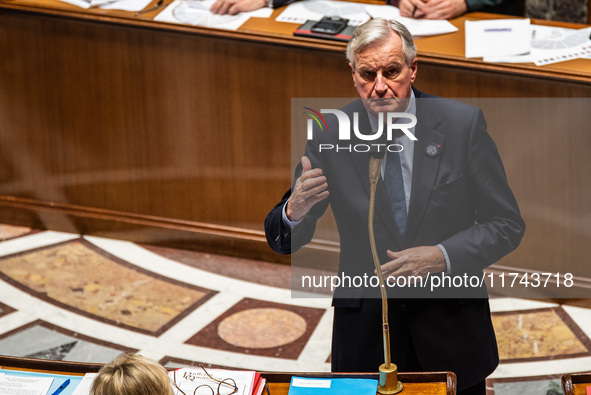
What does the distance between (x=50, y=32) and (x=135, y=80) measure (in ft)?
1.72

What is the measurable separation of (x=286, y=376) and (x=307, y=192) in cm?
51

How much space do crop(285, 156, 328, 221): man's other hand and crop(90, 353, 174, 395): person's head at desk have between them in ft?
2.12

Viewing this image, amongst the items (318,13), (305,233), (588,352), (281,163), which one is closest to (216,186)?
(281,163)

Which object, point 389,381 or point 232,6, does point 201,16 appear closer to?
point 232,6

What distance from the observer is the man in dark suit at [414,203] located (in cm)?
244

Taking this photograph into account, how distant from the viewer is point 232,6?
182 inches

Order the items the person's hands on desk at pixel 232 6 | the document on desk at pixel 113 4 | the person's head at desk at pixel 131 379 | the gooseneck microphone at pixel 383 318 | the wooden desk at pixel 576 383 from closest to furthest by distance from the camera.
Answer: the person's head at desk at pixel 131 379, the gooseneck microphone at pixel 383 318, the wooden desk at pixel 576 383, the person's hands on desk at pixel 232 6, the document on desk at pixel 113 4

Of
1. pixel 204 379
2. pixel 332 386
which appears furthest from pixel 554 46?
pixel 204 379

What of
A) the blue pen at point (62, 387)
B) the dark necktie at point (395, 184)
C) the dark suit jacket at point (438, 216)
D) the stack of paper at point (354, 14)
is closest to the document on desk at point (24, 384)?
the blue pen at point (62, 387)

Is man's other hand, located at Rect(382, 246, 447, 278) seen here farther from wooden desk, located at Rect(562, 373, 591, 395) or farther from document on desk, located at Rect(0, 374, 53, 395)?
document on desk, located at Rect(0, 374, 53, 395)

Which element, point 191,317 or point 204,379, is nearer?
point 204,379

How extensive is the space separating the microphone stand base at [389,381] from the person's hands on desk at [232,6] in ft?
8.77

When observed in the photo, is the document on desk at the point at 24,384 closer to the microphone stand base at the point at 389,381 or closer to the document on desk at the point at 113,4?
the microphone stand base at the point at 389,381

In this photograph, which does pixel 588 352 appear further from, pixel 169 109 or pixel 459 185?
pixel 169 109
